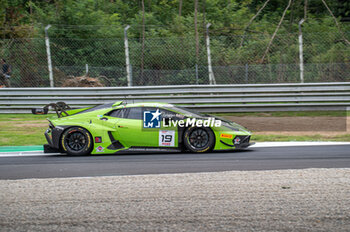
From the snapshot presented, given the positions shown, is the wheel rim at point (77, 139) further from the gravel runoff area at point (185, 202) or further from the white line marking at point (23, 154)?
the gravel runoff area at point (185, 202)

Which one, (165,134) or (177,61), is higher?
(177,61)

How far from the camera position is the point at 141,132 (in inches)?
364

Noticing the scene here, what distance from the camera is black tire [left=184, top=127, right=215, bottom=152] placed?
9.19 m

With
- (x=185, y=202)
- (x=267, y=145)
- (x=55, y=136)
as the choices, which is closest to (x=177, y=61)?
(x=267, y=145)

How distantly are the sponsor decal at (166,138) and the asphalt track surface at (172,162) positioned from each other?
230 mm

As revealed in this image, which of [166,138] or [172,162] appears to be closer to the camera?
[172,162]

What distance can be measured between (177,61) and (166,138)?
6637 mm

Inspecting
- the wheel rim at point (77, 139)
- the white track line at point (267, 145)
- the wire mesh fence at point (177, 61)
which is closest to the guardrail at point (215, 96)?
the wire mesh fence at point (177, 61)

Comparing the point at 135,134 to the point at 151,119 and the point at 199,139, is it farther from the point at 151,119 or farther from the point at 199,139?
the point at 199,139

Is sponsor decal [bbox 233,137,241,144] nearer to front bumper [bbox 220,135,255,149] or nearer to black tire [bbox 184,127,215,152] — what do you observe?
front bumper [bbox 220,135,255,149]

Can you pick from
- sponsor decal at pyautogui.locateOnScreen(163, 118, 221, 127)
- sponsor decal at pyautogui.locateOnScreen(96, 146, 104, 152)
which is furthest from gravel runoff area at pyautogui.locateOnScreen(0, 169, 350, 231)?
Result: sponsor decal at pyautogui.locateOnScreen(96, 146, 104, 152)

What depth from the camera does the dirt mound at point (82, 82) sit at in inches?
604

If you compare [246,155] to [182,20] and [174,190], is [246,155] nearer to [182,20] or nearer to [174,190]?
[174,190]

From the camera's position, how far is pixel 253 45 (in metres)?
16.0
